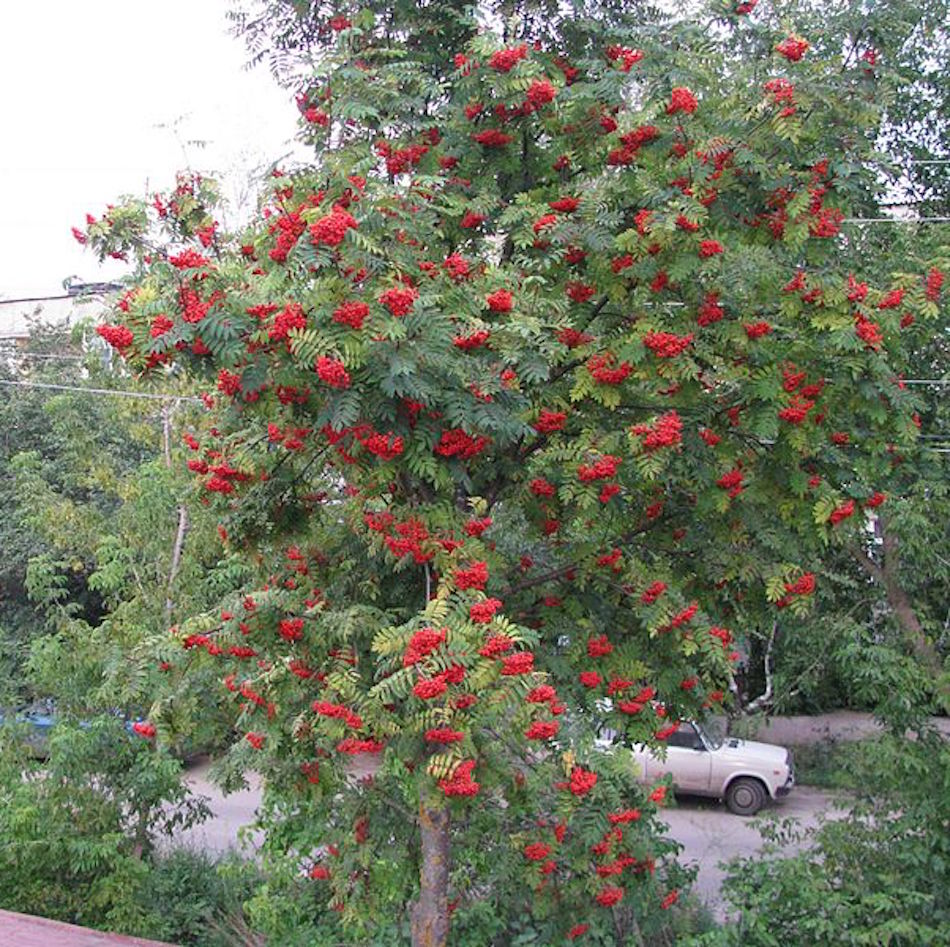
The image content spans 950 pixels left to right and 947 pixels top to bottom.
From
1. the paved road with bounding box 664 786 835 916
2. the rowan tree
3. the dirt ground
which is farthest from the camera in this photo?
the dirt ground

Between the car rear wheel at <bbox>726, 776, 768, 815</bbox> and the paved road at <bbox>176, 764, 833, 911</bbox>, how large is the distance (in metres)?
0.16

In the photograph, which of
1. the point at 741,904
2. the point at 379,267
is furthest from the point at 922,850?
the point at 379,267

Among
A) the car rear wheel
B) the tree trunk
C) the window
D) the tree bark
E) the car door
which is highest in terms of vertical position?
the tree trunk

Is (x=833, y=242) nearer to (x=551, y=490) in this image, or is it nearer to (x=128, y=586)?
(x=551, y=490)

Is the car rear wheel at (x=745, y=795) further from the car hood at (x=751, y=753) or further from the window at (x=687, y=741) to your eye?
the window at (x=687, y=741)

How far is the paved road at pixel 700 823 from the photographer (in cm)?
1118

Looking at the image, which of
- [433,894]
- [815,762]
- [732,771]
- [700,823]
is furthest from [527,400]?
[815,762]

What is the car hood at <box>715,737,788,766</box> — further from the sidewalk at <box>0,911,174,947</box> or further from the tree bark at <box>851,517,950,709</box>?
the sidewalk at <box>0,911,174,947</box>

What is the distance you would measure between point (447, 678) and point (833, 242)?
9.31 ft

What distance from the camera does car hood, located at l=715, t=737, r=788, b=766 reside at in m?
13.5

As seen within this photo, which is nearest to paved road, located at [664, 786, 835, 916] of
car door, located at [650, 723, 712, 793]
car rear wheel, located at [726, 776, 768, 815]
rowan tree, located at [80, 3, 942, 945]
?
car rear wheel, located at [726, 776, 768, 815]

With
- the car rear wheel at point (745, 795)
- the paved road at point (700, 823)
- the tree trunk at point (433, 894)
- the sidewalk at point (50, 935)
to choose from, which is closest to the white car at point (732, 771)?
the car rear wheel at point (745, 795)

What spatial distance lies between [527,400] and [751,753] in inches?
426

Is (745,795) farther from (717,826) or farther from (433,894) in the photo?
(433,894)
